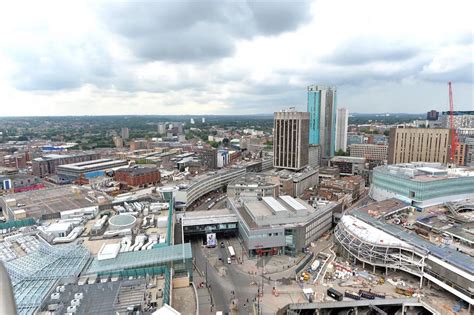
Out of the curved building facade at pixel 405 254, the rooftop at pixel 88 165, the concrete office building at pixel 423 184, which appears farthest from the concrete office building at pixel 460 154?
the rooftop at pixel 88 165

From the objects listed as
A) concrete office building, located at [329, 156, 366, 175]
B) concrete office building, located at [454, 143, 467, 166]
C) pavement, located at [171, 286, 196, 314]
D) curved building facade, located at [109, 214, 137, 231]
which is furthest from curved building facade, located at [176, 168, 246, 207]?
concrete office building, located at [454, 143, 467, 166]

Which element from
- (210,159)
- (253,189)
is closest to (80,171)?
(210,159)

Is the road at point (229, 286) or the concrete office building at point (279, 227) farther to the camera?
the concrete office building at point (279, 227)

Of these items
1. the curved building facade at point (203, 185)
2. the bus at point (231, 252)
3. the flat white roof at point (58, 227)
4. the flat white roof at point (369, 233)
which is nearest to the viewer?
the flat white roof at point (58, 227)

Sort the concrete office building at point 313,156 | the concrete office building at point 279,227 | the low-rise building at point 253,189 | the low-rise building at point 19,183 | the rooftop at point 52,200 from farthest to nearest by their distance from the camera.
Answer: the concrete office building at point 313,156 < the low-rise building at point 19,183 < the low-rise building at point 253,189 < the rooftop at point 52,200 < the concrete office building at point 279,227

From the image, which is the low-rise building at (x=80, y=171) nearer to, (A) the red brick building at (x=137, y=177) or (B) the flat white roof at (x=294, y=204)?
(A) the red brick building at (x=137, y=177)

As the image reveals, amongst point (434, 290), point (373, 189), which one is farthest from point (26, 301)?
point (373, 189)

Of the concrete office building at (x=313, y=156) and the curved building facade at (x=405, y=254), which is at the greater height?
the concrete office building at (x=313, y=156)

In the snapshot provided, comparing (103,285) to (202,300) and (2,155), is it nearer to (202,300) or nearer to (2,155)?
(202,300)
